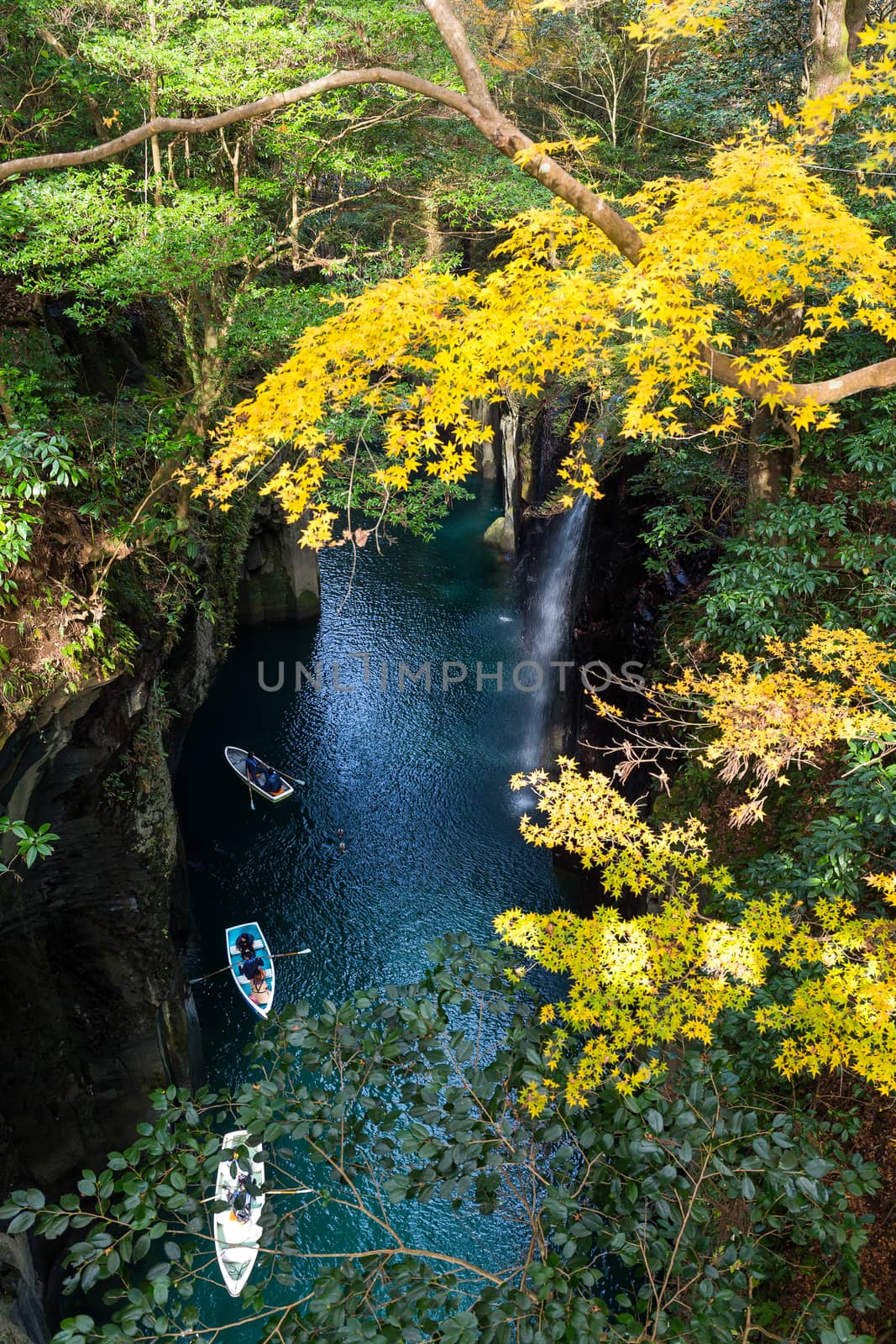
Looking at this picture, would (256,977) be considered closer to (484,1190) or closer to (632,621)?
(632,621)

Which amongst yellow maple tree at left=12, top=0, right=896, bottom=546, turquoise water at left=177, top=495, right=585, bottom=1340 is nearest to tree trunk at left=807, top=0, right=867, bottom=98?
yellow maple tree at left=12, top=0, right=896, bottom=546

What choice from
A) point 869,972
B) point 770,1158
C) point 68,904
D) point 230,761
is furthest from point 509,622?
point 770,1158

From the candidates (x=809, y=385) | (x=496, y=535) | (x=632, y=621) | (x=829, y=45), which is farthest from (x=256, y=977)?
(x=496, y=535)

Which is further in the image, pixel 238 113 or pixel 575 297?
pixel 575 297

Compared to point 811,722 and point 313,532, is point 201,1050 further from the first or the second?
point 811,722

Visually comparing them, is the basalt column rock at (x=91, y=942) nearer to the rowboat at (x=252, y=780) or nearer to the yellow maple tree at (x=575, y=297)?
the yellow maple tree at (x=575, y=297)
